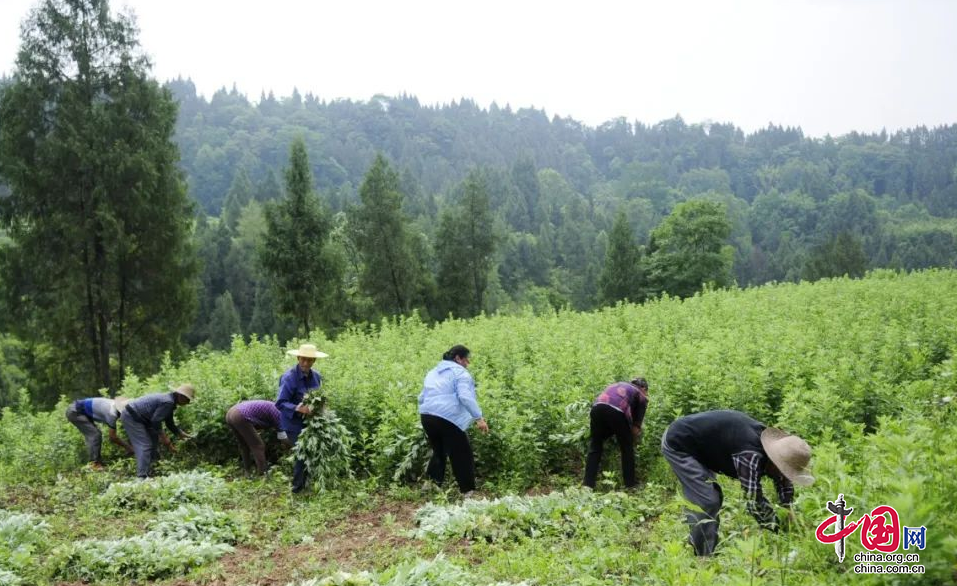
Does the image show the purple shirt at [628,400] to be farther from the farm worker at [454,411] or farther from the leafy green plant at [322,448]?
the leafy green plant at [322,448]

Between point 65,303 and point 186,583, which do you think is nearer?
point 186,583

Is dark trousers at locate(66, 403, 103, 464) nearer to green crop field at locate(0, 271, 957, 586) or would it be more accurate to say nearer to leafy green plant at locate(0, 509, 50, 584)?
green crop field at locate(0, 271, 957, 586)

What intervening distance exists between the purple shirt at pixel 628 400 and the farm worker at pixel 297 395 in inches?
152

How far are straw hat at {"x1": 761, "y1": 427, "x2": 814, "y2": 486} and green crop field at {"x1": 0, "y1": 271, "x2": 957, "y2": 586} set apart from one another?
19cm

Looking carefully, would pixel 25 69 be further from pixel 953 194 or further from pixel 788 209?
pixel 953 194

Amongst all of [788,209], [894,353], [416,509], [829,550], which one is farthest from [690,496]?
[788,209]

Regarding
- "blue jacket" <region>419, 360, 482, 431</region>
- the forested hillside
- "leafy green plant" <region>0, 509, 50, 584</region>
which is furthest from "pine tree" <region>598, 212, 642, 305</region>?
"leafy green plant" <region>0, 509, 50, 584</region>

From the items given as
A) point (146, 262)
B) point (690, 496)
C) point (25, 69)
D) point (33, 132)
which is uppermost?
point (25, 69)

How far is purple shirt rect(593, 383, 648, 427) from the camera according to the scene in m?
8.29

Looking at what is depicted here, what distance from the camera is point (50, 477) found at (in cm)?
1195

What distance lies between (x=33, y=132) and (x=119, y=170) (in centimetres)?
281

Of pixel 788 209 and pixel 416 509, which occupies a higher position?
pixel 788 209

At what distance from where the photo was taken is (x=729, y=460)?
596cm

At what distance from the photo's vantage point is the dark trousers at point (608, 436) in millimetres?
8273
